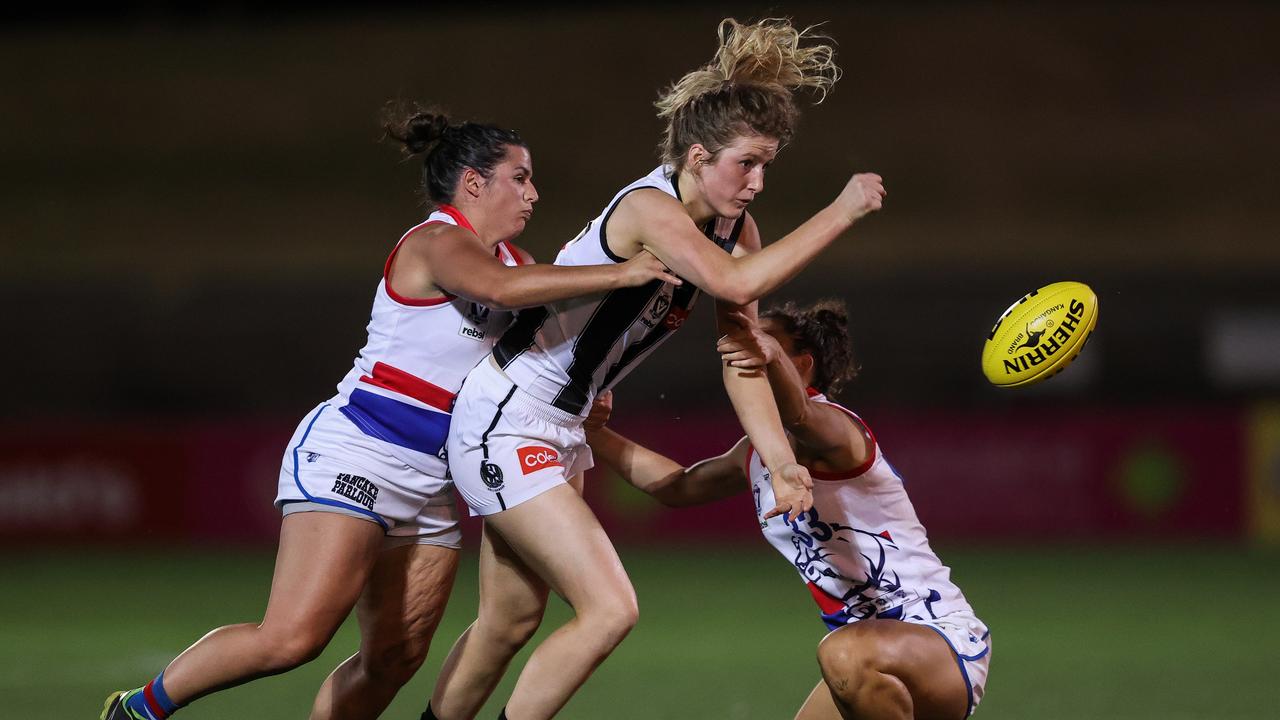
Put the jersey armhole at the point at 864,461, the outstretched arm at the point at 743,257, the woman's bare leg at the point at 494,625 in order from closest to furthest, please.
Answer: the outstretched arm at the point at 743,257 < the jersey armhole at the point at 864,461 < the woman's bare leg at the point at 494,625

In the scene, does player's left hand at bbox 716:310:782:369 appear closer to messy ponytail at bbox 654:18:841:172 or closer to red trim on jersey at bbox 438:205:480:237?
messy ponytail at bbox 654:18:841:172

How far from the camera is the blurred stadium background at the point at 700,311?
8.21 m

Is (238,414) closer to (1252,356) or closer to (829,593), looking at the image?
(1252,356)

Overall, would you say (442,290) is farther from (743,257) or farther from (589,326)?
(743,257)

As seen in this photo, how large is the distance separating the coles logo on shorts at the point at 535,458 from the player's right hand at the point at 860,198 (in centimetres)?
112

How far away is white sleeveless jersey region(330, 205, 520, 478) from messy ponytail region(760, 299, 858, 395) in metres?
0.95

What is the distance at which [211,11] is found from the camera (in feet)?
64.5

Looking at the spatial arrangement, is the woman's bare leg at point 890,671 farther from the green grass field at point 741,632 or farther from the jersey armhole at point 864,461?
the green grass field at point 741,632

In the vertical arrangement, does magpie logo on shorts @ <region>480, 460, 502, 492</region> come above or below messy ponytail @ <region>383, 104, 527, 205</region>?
below

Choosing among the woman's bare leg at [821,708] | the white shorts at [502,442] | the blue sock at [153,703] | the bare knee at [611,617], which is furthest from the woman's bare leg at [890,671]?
the blue sock at [153,703]

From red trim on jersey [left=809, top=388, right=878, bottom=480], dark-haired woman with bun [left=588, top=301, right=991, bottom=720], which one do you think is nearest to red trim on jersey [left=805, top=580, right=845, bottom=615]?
dark-haired woman with bun [left=588, top=301, right=991, bottom=720]

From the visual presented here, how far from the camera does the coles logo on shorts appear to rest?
4.18 meters

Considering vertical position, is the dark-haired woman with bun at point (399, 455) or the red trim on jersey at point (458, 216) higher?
the red trim on jersey at point (458, 216)

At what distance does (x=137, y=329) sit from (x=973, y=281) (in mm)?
8838
